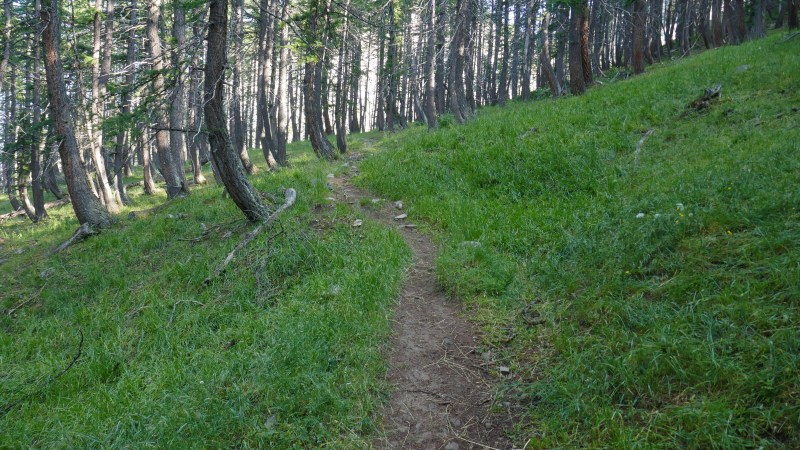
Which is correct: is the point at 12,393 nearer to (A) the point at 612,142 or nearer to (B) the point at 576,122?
(A) the point at 612,142

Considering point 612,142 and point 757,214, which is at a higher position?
point 612,142

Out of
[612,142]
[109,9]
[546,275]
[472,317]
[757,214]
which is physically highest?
[109,9]

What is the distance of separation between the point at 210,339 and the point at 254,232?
8.02ft

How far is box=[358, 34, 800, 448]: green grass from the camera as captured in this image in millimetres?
2908

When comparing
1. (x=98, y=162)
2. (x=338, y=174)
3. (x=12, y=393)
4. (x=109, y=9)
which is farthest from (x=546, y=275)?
(x=109, y=9)

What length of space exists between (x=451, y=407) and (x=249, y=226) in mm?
5148

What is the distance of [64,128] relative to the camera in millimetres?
10289

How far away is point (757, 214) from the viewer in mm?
4320

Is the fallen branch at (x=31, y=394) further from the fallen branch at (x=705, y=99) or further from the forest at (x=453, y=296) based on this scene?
the fallen branch at (x=705, y=99)

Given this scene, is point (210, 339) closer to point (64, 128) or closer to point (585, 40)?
point (64, 128)

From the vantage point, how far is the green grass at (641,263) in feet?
9.54

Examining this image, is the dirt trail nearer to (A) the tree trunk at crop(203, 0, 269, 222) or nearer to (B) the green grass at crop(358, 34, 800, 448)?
(B) the green grass at crop(358, 34, 800, 448)

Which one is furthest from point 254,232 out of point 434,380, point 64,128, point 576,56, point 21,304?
point 576,56

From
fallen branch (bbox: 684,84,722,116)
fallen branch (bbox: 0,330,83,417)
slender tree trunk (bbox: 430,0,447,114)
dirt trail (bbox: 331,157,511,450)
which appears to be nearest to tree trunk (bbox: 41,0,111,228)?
fallen branch (bbox: 0,330,83,417)
